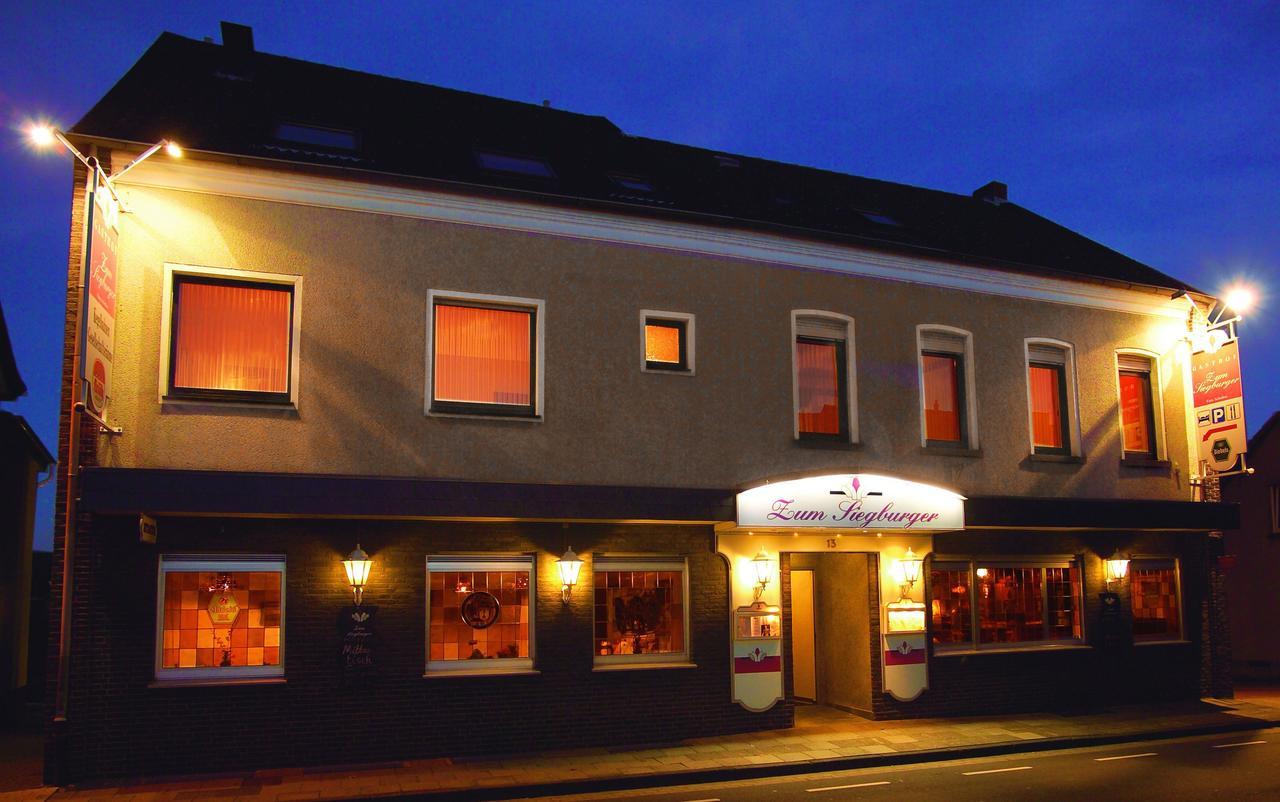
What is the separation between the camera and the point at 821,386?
15555 millimetres

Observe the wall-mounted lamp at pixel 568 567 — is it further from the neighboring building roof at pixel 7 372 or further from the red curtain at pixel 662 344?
the neighboring building roof at pixel 7 372

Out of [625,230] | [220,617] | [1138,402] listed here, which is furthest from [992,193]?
[220,617]

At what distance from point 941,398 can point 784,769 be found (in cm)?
686

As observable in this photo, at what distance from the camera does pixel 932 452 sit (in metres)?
15.9

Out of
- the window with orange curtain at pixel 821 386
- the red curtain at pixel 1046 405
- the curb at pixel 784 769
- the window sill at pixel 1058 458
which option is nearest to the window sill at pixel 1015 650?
the curb at pixel 784 769

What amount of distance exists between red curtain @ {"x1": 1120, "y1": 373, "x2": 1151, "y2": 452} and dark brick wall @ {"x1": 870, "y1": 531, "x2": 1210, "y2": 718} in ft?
5.41

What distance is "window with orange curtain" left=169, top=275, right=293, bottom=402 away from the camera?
12.1 metres

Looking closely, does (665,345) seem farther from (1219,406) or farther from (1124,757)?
(1219,406)

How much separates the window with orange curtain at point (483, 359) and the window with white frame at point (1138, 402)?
10.9m

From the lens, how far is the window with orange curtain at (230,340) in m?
12.1

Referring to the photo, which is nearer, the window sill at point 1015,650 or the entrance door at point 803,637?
the window sill at point 1015,650

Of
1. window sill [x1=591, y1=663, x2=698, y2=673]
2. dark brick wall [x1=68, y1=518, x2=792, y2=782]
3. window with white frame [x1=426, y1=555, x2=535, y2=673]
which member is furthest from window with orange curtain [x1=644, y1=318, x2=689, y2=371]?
window sill [x1=591, y1=663, x2=698, y2=673]

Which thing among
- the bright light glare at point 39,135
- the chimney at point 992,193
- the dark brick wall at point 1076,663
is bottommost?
the dark brick wall at point 1076,663

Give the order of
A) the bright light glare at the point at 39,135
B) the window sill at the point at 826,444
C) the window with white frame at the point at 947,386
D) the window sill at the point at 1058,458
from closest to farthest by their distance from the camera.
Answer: the bright light glare at the point at 39,135, the window sill at the point at 826,444, the window with white frame at the point at 947,386, the window sill at the point at 1058,458
